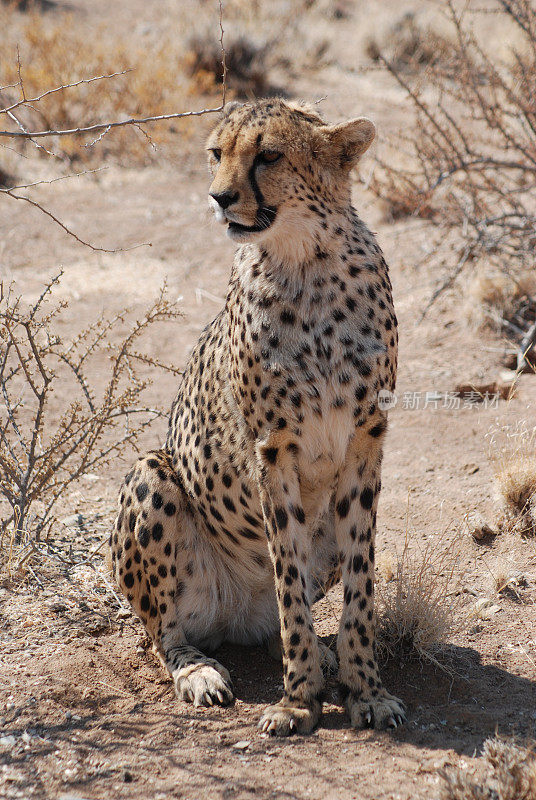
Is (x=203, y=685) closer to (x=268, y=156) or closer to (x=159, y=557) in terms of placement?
(x=159, y=557)

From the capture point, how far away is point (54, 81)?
11.8 metres

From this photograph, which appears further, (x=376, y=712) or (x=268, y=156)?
(x=376, y=712)

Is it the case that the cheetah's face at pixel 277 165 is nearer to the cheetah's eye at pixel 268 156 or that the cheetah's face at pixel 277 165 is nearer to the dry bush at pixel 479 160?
the cheetah's eye at pixel 268 156

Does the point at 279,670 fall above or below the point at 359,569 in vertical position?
below

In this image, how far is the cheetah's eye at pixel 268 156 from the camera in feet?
9.55

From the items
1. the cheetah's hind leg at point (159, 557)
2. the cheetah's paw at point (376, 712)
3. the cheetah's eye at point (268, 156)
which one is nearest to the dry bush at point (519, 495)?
the cheetah's paw at point (376, 712)

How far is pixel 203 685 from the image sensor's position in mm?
3320

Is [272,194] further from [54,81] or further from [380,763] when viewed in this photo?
[54,81]

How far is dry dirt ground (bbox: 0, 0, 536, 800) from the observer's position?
2787 millimetres

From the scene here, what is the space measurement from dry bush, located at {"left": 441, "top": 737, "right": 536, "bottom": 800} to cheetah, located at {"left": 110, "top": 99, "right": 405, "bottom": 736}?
0.48m

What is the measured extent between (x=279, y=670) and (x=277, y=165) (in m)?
1.98

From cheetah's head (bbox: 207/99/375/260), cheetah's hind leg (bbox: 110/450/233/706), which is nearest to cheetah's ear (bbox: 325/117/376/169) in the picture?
cheetah's head (bbox: 207/99/375/260)

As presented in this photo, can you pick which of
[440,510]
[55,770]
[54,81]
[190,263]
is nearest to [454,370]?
[440,510]

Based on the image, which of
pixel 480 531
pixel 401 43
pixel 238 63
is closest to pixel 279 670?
pixel 480 531
